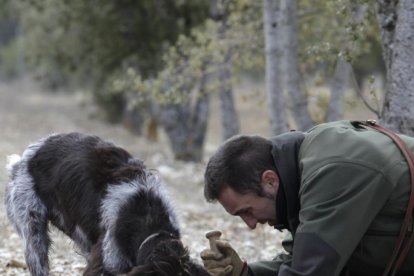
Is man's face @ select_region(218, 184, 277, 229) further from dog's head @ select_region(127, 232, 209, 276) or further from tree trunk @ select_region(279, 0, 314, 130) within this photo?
tree trunk @ select_region(279, 0, 314, 130)

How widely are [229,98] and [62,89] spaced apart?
48.1 metres

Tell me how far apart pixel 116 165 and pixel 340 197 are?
2367 millimetres

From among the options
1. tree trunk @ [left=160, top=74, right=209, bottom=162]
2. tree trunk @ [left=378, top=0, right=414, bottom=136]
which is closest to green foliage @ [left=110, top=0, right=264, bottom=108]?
tree trunk @ [left=378, top=0, right=414, bottom=136]

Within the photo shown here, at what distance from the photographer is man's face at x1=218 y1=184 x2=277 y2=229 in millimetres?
4414

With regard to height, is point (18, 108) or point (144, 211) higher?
point (144, 211)

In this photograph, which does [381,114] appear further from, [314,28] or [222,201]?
[314,28]

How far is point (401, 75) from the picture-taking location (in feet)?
23.0

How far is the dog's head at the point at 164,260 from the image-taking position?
4.56 meters

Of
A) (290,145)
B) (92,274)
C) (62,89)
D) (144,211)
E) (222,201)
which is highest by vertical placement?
(290,145)

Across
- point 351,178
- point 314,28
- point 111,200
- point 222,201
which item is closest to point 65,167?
point 111,200

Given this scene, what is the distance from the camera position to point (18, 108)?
44.1 meters

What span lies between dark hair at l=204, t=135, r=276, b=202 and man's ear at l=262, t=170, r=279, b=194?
0.03m

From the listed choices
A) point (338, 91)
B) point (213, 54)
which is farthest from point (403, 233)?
point (213, 54)

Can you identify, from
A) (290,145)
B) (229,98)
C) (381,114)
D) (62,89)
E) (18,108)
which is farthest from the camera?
(62,89)
